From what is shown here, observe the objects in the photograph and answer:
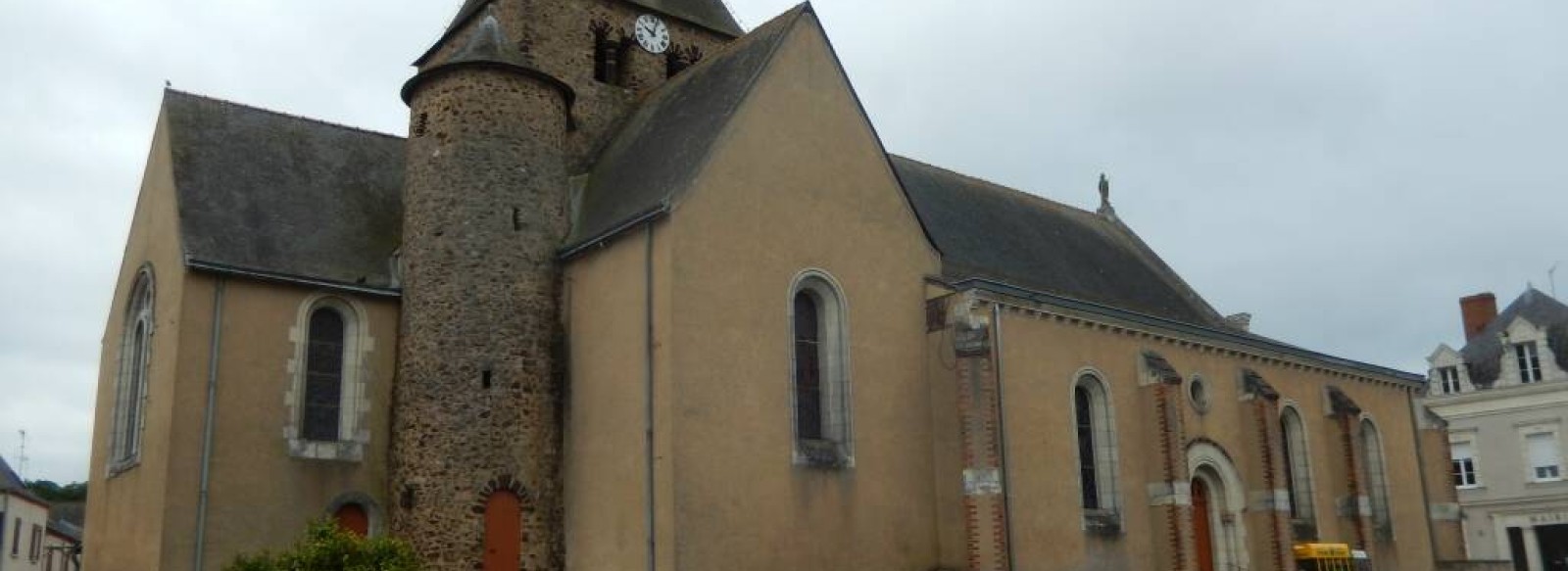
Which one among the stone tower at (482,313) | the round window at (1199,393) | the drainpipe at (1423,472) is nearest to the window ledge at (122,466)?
the stone tower at (482,313)

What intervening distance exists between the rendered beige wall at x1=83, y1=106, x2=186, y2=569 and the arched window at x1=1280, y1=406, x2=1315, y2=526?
21.0 metres

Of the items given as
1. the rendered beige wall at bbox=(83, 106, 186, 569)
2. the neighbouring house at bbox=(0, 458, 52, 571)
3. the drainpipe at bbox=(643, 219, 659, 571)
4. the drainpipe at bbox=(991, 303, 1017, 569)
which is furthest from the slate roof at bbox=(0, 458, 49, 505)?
the drainpipe at bbox=(991, 303, 1017, 569)

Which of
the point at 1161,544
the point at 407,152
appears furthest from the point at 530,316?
the point at 1161,544

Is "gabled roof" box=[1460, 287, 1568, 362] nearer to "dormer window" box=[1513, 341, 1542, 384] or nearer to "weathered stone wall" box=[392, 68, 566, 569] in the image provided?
"dormer window" box=[1513, 341, 1542, 384]

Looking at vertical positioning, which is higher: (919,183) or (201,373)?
(919,183)

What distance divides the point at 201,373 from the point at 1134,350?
16.2 m

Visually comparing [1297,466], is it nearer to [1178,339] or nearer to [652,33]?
[1178,339]

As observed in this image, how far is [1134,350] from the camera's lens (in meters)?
26.1

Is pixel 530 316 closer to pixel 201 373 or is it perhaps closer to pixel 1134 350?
pixel 201 373

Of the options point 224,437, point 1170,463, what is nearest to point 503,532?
point 224,437

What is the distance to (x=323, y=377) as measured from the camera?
22219 mm

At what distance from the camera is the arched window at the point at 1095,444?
2462cm

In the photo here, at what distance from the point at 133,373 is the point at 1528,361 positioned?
1698 inches

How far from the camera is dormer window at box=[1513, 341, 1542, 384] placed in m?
46.7
